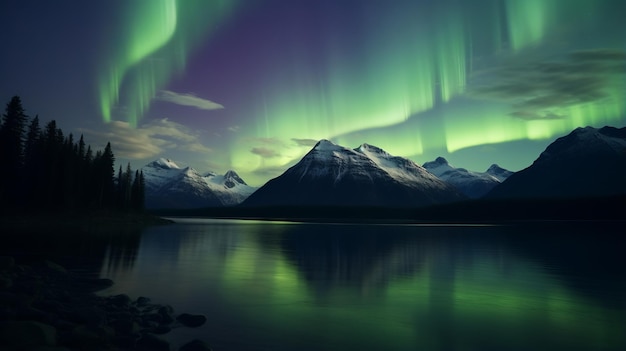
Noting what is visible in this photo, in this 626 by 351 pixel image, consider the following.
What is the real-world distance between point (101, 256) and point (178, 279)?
740 inches

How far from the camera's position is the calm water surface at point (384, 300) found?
69.1 feet

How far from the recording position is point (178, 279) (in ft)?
125

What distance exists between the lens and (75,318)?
2044 centimetres

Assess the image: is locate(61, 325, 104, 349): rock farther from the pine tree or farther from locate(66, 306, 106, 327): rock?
the pine tree

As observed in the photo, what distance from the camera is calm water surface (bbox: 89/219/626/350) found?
21.0m

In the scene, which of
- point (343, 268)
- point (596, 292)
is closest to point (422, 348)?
point (596, 292)

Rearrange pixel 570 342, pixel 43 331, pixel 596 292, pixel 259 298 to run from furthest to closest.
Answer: pixel 596 292 → pixel 259 298 → pixel 570 342 → pixel 43 331

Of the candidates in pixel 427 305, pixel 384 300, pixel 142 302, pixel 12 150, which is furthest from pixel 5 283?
pixel 12 150

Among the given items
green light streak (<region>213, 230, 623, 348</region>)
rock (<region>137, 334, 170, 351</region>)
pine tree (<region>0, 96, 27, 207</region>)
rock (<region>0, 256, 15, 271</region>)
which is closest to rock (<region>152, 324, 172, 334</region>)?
rock (<region>137, 334, 170, 351</region>)

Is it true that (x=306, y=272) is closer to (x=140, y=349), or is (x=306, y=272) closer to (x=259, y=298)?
(x=259, y=298)

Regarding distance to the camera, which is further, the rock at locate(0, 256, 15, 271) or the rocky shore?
the rock at locate(0, 256, 15, 271)

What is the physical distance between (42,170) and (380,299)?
102 meters

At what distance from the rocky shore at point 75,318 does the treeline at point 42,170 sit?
253 ft

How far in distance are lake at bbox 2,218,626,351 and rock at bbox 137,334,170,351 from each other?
891 millimetres
